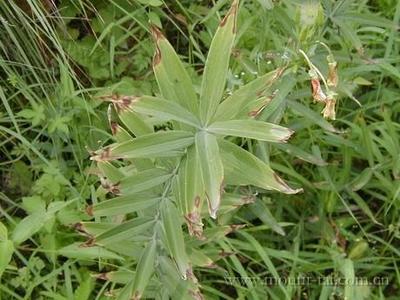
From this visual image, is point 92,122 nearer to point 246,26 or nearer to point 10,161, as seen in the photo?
point 10,161

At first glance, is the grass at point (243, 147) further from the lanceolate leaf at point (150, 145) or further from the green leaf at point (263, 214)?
the lanceolate leaf at point (150, 145)

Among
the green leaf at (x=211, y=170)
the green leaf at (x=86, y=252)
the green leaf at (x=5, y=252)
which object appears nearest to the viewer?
the green leaf at (x=211, y=170)

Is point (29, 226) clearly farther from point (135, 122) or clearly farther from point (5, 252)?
point (135, 122)

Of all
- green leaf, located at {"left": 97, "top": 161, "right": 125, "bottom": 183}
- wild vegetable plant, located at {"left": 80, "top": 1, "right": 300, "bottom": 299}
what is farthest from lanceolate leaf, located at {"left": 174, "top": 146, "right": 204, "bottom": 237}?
green leaf, located at {"left": 97, "top": 161, "right": 125, "bottom": 183}

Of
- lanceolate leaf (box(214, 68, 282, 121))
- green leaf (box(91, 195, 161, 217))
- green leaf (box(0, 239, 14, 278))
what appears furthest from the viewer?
green leaf (box(0, 239, 14, 278))

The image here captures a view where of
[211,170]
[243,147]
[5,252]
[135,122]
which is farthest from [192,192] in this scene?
[243,147]

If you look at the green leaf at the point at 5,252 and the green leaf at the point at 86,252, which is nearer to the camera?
the green leaf at the point at 5,252

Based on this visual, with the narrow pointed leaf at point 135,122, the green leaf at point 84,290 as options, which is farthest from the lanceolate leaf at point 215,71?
the green leaf at point 84,290

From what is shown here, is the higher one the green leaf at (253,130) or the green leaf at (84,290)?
the green leaf at (253,130)

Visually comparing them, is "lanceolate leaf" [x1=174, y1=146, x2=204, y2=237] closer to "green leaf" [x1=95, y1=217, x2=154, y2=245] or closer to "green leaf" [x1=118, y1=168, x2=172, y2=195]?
"green leaf" [x1=118, y1=168, x2=172, y2=195]
